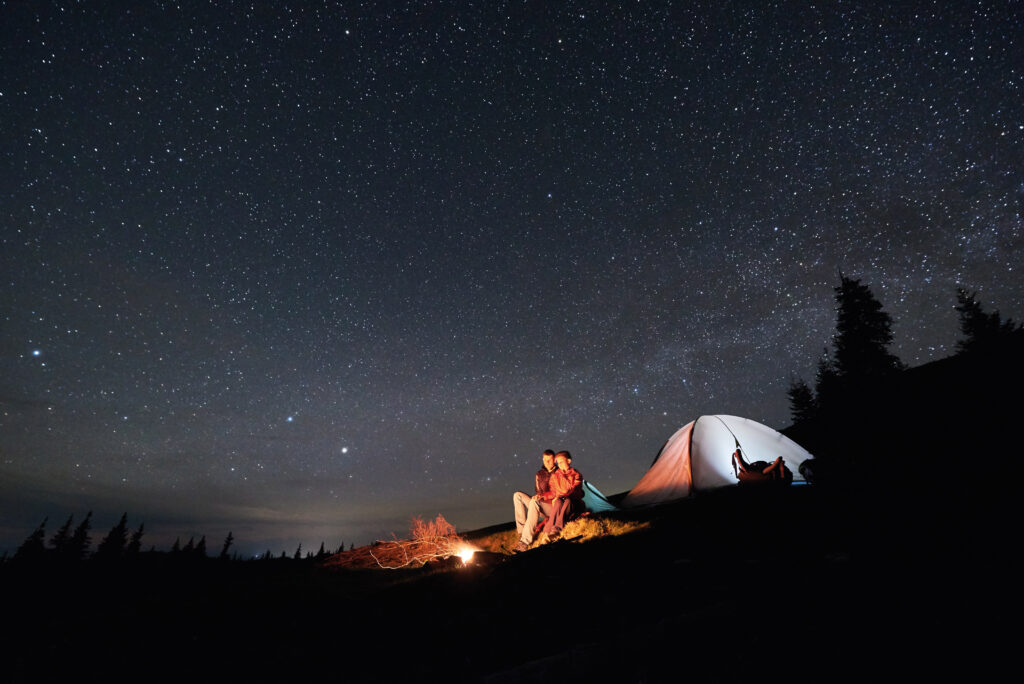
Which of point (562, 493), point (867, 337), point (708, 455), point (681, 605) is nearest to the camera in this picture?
point (681, 605)

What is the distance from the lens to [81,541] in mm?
75125

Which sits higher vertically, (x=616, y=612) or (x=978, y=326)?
(x=978, y=326)

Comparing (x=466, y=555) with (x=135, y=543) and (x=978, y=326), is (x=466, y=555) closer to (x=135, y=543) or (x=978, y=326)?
(x=978, y=326)

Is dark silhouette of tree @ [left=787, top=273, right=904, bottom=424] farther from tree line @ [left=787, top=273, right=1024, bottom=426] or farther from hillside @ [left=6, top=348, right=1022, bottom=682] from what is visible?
hillside @ [left=6, top=348, right=1022, bottom=682]

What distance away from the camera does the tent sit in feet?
34.1

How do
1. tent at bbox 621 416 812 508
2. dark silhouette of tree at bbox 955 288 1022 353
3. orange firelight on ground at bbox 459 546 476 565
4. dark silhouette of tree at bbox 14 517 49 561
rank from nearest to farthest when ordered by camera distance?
1. orange firelight on ground at bbox 459 546 476 565
2. tent at bbox 621 416 812 508
3. dark silhouette of tree at bbox 955 288 1022 353
4. dark silhouette of tree at bbox 14 517 49 561

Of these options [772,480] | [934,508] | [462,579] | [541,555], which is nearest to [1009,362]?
[772,480]

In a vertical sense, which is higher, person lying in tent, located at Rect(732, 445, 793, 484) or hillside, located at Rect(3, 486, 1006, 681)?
person lying in tent, located at Rect(732, 445, 793, 484)

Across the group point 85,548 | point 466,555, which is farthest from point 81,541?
point 466,555

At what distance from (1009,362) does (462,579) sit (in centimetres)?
1871

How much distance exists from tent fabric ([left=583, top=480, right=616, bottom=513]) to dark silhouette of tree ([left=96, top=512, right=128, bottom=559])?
9632 centimetres

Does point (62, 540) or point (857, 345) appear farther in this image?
point (62, 540)

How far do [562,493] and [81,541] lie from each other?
355 ft

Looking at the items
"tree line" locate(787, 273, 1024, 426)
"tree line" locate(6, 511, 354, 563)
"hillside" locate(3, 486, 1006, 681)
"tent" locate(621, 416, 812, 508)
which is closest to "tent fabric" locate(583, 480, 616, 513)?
"tent" locate(621, 416, 812, 508)
